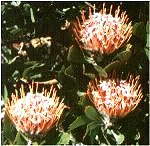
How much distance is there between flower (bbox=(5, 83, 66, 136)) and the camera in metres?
1.35

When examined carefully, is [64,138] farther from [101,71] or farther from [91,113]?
[101,71]

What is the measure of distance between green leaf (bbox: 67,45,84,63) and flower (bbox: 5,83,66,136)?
140mm

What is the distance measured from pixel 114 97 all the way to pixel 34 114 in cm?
23

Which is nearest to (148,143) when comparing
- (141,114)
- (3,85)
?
(141,114)

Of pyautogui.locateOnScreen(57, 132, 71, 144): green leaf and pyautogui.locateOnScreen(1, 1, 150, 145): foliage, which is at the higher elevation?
pyautogui.locateOnScreen(1, 1, 150, 145): foliage

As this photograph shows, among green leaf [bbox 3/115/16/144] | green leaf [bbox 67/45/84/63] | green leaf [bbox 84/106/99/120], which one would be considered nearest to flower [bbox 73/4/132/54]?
green leaf [bbox 67/45/84/63]

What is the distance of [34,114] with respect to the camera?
1354 millimetres

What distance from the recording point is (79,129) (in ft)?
5.15

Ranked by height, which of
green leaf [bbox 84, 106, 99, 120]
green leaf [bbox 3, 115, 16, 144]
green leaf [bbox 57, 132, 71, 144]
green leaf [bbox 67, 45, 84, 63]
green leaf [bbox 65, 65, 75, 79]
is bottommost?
green leaf [bbox 57, 132, 71, 144]

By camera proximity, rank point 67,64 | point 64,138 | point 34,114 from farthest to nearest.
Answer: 1. point 67,64
2. point 64,138
3. point 34,114

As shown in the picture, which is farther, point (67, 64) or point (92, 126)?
point (67, 64)

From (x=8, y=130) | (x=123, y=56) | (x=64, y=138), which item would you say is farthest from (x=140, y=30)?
(x=8, y=130)

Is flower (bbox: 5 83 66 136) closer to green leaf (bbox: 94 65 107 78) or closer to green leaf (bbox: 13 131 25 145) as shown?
green leaf (bbox: 13 131 25 145)

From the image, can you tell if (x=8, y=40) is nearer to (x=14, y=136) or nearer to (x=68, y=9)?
(x=68, y=9)
